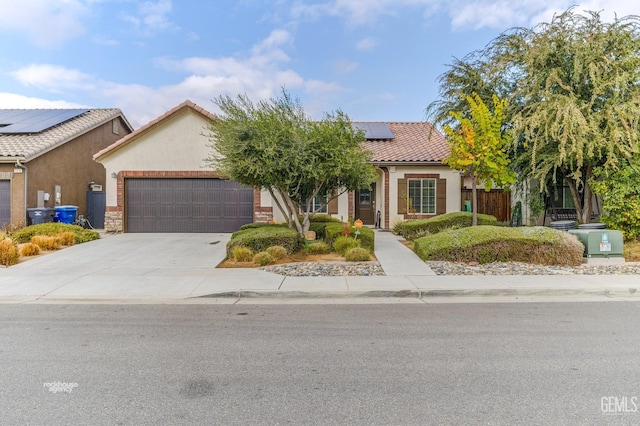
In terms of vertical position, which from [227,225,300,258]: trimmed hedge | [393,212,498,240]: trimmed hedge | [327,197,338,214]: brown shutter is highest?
[327,197,338,214]: brown shutter

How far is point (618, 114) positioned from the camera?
12.0 m

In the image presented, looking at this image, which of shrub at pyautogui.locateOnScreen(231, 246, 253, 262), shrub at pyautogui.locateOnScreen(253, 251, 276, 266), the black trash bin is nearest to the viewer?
shrub at pyautogui.locateOnScreen(253, 251, 276, 266)

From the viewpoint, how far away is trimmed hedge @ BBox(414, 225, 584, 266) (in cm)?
1016

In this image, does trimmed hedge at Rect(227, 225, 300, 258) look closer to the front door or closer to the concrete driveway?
the concrete driveway

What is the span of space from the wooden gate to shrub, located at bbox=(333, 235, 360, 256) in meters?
9.65

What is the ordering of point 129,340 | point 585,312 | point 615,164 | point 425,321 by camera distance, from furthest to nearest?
point 615,164 < point 585,312 < point 425,321 < point 129,340

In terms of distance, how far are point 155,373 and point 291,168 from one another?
7.83 meters

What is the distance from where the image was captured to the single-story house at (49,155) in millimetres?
16812

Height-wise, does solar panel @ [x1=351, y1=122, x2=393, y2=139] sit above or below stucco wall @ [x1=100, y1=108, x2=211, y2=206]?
above

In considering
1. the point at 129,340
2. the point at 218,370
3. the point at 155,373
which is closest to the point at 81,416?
the point at 155,373

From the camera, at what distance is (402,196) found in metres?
17.9

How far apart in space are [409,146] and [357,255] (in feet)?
34.3

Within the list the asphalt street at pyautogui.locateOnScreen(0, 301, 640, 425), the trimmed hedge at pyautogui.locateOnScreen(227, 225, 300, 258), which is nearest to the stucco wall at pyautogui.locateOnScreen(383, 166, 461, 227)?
the trimmed hedge at pyautogui.locateOnScreen(227, 225, 300, 258)

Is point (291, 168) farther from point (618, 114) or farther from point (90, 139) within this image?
point (90, 139)
